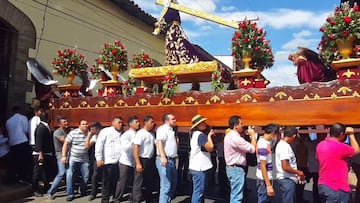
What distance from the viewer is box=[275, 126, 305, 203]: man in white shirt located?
4730 millimetres

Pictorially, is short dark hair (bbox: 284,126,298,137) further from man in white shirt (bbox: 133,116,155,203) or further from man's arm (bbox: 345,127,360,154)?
man in white shirt (bbox: 133,116,155,203)

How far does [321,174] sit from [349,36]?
1.97 m

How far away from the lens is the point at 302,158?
6.14 meters

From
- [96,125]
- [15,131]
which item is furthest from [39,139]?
[96,125]

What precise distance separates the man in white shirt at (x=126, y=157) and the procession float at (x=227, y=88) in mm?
431

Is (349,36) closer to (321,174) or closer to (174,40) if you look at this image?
(321,174)

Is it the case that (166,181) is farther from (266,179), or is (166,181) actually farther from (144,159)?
(266,179)

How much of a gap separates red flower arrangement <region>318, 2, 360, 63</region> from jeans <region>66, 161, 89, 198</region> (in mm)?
5013

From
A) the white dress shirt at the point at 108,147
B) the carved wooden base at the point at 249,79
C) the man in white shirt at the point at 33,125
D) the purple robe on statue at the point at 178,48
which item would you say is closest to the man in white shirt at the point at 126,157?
the white dress shirt at the point at 108,147

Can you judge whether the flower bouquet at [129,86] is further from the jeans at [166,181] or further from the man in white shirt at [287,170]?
the man in white shirt at [287,170]

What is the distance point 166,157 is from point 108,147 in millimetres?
1389

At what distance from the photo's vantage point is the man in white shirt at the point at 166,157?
5.88 m

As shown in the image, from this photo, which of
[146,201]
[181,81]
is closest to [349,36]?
[181,81]

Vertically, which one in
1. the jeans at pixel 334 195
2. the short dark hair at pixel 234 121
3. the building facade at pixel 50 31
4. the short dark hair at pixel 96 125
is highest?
the building facade at pixel 50 31
